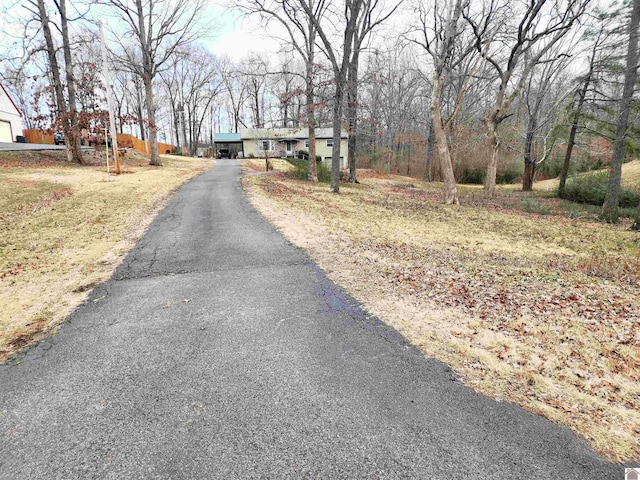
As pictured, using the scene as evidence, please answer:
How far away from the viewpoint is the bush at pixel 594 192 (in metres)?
16.5

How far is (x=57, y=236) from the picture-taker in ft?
24.5

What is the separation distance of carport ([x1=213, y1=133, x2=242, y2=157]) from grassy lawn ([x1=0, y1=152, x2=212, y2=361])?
33344 mm

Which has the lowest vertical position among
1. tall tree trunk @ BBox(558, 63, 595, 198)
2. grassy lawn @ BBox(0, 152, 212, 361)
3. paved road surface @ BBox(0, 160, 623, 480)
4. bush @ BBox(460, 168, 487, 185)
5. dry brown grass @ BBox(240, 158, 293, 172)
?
paved road surface @ BBox(0, 160, 623, 480)

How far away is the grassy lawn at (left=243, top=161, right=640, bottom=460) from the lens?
2.77 meters

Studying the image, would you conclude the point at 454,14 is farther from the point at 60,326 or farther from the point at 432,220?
the point at 60,326

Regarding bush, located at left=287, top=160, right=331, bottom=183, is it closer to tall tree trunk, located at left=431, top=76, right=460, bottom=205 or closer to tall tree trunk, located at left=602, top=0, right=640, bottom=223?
tall tree trunk, located at left=431, top=76, right=460, bottom=205

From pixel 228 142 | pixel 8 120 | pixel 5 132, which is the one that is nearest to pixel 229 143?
pixel 228 142

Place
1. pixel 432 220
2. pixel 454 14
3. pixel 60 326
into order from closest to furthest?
pixel 60 326, pixel 432 220, pixel 454 14

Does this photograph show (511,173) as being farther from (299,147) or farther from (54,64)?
(54,64)

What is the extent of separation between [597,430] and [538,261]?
16.6ft

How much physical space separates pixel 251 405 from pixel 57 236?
740 centimetres

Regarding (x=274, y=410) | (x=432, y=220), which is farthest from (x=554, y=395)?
(x=432, y=220)

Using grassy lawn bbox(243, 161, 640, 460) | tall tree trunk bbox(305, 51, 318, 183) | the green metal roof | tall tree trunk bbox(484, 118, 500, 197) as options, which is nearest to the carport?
the green metal roof

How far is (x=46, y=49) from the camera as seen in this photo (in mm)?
18562
